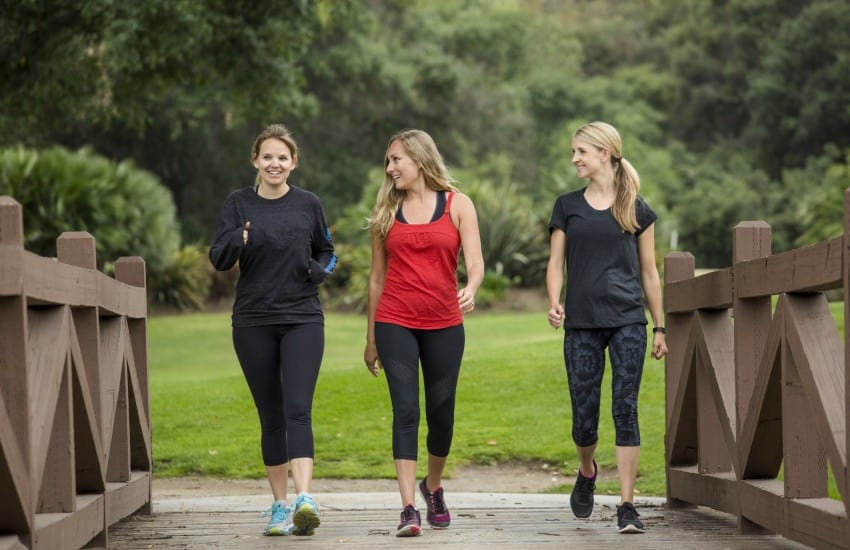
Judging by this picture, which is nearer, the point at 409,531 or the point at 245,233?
the point at 409,531

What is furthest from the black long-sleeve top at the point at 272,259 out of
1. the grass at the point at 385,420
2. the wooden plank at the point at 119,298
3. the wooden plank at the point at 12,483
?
the grass at the point at 385,420

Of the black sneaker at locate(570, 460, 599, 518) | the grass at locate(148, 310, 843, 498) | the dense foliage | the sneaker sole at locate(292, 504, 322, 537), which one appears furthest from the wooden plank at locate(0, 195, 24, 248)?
the dense foliage

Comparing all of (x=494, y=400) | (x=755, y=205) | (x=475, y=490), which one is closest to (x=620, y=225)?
(x=475, y=490)

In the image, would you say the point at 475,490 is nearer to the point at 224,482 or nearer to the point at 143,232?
the point at 224,482

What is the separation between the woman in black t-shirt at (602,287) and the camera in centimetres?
666

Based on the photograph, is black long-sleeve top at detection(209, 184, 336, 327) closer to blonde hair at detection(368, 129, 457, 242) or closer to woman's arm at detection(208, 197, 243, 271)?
woman's arm at detection(208, 197, 243, 271)

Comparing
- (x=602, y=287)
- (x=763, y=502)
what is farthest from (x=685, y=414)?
(x=763, y=502)

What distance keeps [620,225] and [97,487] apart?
2719 millimetres

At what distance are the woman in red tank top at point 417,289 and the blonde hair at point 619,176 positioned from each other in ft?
2.29

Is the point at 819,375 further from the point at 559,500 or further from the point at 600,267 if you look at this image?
the point at 559,500

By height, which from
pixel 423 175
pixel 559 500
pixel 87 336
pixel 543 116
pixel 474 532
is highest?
pixel 543 116

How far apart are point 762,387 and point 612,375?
118cm

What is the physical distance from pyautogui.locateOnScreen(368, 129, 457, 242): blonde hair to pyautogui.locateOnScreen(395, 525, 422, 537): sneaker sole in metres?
1.36

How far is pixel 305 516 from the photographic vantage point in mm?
6289
